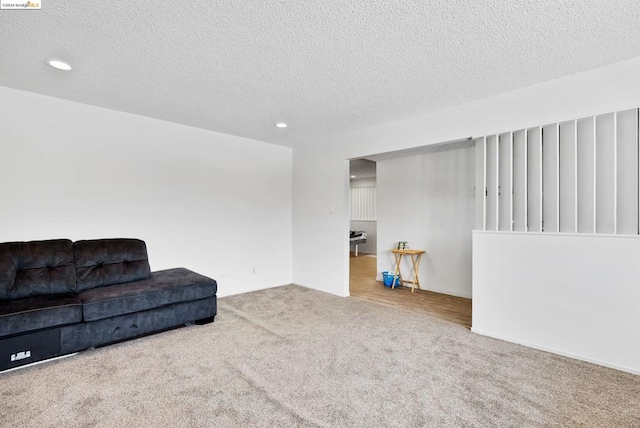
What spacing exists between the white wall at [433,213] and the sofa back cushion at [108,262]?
4.05 m

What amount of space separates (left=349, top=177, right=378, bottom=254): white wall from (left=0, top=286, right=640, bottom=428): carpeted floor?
256 inches

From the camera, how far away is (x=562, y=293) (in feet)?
8.77

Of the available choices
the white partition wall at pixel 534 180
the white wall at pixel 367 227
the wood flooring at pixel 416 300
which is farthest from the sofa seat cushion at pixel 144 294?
the white wall at pixel 367 227

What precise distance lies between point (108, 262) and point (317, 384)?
265 cm

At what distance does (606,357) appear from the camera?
2449 millimetres

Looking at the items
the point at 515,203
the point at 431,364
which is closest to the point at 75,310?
the point at 431,364

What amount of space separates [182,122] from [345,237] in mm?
2834

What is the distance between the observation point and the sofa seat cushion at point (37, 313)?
2.27m

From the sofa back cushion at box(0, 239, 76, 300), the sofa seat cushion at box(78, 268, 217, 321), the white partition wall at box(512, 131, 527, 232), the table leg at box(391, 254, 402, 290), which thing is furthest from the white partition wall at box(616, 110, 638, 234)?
the sofa back cushion at box(0, 239, 76, 300)

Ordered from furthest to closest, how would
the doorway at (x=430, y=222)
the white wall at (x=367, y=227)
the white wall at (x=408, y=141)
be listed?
the white wall at (x=367, y=227), the doorway at (x=430, y=222), the white wall at (x=408, y=141)

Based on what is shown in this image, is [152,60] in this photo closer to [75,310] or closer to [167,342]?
[75,310]

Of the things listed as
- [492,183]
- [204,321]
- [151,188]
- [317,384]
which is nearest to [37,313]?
[204,321]

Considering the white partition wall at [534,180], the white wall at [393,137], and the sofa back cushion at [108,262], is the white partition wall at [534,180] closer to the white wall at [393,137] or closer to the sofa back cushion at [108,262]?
the white wall at [393,137]

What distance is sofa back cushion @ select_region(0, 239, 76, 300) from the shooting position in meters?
2.66
